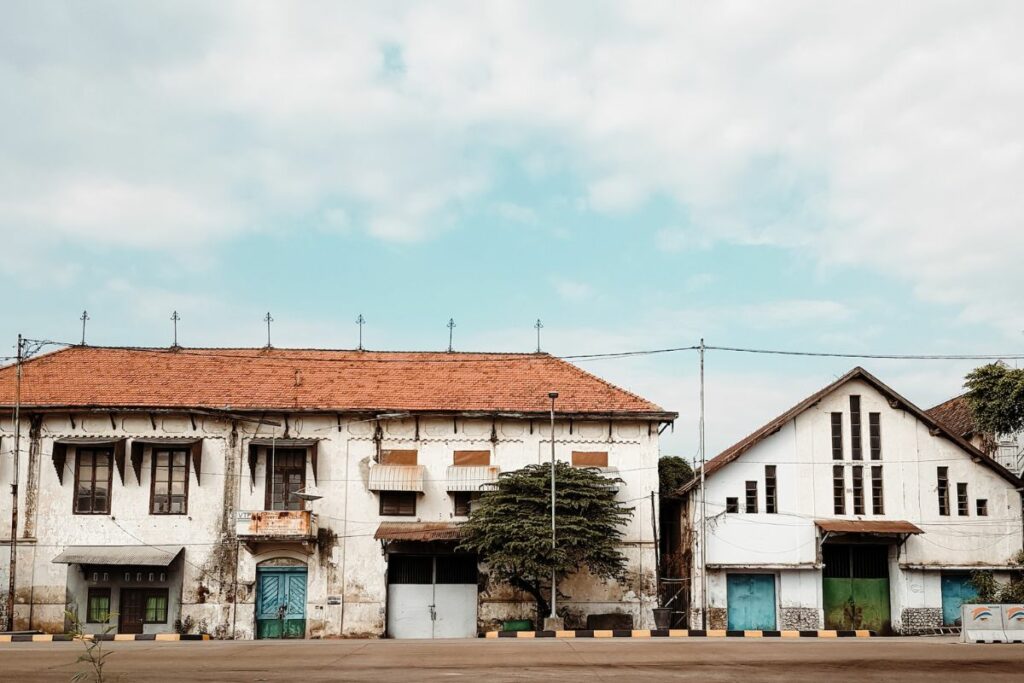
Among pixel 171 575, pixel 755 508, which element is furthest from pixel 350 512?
pixel 755 508

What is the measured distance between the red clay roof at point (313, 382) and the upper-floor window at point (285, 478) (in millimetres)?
1557

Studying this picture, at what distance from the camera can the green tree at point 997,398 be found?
1369 inches

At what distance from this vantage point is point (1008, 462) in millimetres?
38125

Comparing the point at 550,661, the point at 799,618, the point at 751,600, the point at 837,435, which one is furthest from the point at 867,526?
the point at 550,661

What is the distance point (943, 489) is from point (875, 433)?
111 inches

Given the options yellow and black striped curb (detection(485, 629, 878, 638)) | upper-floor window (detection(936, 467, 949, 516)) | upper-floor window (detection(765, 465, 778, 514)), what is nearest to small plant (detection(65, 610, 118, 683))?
yellow and black striped curb (detection(485, 629, 878, 638))

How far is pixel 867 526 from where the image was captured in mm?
32844

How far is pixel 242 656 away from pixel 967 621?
57.6 ft

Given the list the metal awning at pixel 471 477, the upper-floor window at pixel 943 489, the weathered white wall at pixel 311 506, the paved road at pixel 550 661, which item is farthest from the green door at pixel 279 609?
the upper-floor window at pixel 943 489

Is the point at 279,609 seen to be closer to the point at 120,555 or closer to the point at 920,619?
the point at 120,555

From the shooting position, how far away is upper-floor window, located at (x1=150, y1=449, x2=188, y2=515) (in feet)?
109

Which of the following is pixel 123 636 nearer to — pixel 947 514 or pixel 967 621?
pixel 967 621

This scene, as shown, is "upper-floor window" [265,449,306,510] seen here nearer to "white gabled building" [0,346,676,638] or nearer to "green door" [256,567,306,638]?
"white gabled building" [0,346,676,638]

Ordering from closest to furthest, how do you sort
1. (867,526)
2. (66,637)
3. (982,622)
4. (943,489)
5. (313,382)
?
(982,622), (66,637), (867,526), (943,489), (313,382)
